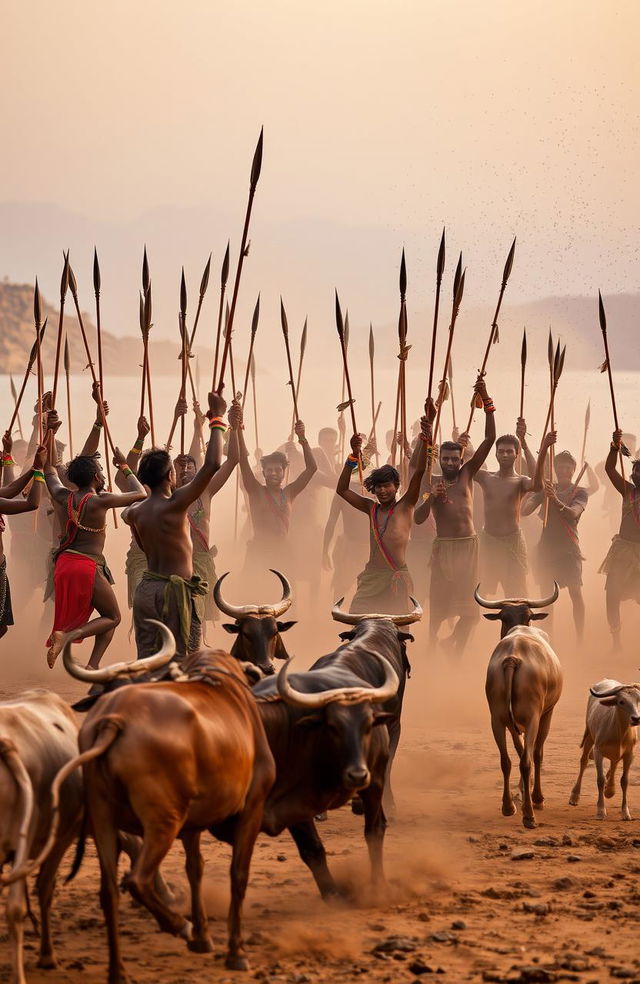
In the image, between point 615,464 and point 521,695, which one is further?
point 615,464

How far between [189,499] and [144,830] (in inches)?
140

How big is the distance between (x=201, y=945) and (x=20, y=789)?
116 centimetres

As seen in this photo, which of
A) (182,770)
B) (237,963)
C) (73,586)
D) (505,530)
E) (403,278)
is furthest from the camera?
(505,530)

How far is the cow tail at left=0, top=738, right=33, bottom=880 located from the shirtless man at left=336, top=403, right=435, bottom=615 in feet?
18.6

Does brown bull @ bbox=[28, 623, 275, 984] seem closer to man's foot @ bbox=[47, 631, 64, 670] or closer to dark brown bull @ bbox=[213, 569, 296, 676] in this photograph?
dark brown bull @ bbox=[213, 569, 296, 676]

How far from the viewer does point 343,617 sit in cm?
845

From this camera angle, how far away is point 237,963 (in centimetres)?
548

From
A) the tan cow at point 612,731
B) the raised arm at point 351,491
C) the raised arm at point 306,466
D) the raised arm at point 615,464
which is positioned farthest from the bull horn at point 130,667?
the raised arm at point 306,466

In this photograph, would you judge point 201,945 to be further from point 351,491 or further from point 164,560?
Answer: point 351,491

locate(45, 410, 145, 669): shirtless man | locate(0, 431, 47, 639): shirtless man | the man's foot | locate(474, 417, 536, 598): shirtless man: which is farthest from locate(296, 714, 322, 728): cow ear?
locate(474, 417, 536, 598): shirtless man

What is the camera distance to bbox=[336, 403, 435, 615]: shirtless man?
10594 millimetres

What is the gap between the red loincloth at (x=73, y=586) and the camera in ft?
32.2

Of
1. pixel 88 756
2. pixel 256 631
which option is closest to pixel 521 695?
pixel 256 631

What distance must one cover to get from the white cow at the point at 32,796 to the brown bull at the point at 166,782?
0.22 metres
